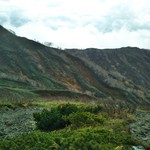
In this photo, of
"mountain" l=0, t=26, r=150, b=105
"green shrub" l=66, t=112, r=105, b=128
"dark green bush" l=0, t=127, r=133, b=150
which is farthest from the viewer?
"mountain" l=0, t=26, r=150, b=105

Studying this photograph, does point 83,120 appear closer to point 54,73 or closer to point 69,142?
point 69,142

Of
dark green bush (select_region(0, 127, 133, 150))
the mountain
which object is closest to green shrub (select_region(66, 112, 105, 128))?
dark green bush (select_region(0, 127, 133, 150))

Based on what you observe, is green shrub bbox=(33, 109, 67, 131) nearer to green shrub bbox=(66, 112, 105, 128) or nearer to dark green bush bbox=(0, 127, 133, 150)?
green shrub bbox=(66, 112, 105, 128)

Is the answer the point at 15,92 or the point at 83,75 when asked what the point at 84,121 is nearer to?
the point at 15,92

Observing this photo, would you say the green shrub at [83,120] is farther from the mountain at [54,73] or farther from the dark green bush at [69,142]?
the mountain at [54,73]

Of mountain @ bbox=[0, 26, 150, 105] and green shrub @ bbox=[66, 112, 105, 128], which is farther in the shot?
mountain @ bbox=[0, 26, 150, 105]

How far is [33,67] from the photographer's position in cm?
16675

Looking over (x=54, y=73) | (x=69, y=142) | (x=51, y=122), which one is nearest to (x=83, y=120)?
(x=51, y=122)

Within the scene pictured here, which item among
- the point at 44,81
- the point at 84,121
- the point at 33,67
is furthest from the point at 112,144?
the point at 33,67

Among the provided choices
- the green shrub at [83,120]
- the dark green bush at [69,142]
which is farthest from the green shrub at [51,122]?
the dark green bush at [69,142]

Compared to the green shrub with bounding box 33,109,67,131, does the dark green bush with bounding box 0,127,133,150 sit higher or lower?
higher

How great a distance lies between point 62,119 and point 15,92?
84963 millimetres

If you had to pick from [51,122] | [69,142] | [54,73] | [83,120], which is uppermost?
[69,142]

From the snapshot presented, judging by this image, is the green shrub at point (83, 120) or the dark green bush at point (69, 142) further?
the green shrub at point (83, 120)
